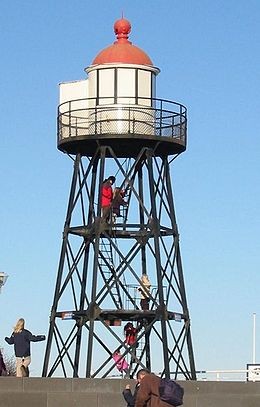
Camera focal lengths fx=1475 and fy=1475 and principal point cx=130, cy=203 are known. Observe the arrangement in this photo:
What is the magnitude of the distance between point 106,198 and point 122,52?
508cm

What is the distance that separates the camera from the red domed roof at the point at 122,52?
49.4 metres

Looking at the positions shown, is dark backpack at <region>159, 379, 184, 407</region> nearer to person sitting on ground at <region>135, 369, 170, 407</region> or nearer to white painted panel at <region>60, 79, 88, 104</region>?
person sitting on ground at <region>135, 369, 170, 407</region>

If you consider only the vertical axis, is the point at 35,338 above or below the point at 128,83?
below

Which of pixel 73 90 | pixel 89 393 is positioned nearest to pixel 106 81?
pixel 73 90

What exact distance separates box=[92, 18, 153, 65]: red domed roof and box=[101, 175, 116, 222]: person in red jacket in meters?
4.03

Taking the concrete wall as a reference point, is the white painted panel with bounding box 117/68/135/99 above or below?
above

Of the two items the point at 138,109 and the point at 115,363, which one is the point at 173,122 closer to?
the point at 138,109

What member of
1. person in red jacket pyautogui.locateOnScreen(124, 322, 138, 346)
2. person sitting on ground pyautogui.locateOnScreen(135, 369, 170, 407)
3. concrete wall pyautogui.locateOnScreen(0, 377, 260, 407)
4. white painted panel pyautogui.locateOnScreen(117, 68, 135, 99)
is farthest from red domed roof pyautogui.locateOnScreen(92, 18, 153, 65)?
person sitting on ground pyautogui.locateOnScreen(135, 369, 170, 407)

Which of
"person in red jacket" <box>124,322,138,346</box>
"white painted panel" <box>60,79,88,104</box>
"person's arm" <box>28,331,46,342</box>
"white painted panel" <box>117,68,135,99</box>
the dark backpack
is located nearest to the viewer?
the dark backpack

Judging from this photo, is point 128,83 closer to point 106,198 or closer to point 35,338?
point 106,198

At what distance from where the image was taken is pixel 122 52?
1957 inches

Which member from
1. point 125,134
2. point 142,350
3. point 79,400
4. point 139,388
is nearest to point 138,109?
point 125,134

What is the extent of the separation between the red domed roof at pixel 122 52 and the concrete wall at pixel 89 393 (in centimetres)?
1254

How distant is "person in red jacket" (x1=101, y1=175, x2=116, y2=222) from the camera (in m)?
48.5
